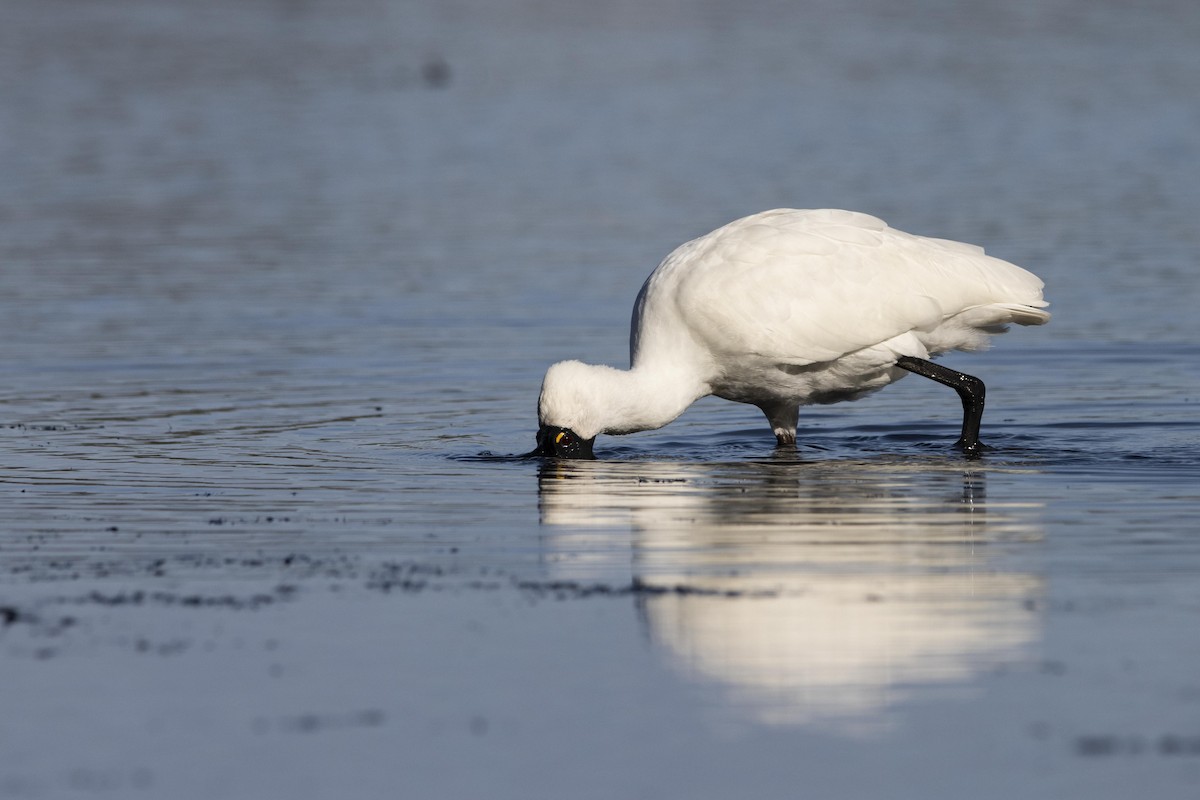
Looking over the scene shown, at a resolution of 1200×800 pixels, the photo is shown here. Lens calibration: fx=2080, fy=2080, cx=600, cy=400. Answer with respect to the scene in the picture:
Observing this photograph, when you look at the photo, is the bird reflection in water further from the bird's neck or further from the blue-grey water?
the bird's neck

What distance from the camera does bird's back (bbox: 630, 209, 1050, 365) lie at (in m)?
11.8

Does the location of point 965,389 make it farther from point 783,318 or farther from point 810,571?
point 810,571

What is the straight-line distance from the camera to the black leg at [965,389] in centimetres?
1252

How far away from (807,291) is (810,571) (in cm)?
364

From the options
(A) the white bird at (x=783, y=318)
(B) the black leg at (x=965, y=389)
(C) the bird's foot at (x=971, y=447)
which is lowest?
(C) the bird's foot at (x=971, y=447)

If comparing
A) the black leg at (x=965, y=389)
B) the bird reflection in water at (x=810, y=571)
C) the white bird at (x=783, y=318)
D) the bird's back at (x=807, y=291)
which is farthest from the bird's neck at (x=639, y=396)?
the black leg at (x=965, y=389)

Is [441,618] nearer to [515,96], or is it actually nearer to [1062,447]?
[1062,447]

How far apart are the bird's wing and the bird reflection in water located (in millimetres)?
766

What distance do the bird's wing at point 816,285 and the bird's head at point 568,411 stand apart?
0.70 meters

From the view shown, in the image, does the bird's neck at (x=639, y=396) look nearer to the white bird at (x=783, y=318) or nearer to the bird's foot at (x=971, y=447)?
the white bird at (x=783, y=318)

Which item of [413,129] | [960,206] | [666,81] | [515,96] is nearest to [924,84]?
[666,81]

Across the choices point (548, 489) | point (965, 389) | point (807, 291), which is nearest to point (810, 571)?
point (548, 489)

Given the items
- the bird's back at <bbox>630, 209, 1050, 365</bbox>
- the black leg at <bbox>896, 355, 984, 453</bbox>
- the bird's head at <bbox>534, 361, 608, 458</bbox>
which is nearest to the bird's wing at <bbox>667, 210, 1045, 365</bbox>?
the bird's back at <bbox>630, 209, 1050, 365</bbox>

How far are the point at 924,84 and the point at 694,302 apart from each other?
2486 centimetres
